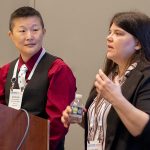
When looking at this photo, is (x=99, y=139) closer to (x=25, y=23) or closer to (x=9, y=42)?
(x=25, y=23)

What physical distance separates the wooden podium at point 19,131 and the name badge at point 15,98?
1.64ft

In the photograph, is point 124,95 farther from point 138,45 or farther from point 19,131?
point 19,131

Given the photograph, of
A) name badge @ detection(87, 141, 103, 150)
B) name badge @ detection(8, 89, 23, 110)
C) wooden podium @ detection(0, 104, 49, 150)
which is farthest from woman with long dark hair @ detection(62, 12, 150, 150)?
name badge @ detection(8, 89, 23, 110)

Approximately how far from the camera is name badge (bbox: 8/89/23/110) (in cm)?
207

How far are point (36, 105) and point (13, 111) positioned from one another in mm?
569

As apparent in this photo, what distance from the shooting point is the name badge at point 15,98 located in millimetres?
2066

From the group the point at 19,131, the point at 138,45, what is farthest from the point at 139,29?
the point at 19,131

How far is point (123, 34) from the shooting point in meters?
1.60

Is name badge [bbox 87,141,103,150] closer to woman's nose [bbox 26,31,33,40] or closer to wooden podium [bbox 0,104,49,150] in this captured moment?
wooden podium [bbox 0,104,49,150]

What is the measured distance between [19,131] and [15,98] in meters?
0.63

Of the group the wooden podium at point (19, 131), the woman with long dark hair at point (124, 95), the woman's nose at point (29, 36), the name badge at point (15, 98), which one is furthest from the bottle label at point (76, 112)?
the woman's nose at point (29, 36)

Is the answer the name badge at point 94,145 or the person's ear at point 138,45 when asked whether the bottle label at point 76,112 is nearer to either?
the name badge at point 94,145

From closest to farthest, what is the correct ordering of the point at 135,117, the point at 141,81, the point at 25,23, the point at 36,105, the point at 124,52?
the point at 135,117, the point at 141,81, the point at 124,52, the point at 36,105, the point at 25,23

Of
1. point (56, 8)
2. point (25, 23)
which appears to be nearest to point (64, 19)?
point (56, 8)
